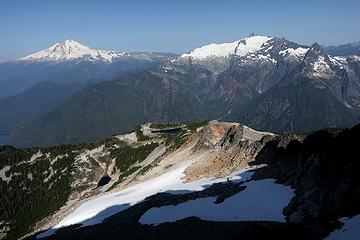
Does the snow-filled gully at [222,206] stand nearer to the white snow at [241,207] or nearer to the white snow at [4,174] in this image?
the white snow at [241,207]

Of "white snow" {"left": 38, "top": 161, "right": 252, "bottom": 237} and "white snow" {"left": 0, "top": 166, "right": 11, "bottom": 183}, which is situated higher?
"white snow" {"left": 38, "top": 161, "right": 252, "bottom": 237}

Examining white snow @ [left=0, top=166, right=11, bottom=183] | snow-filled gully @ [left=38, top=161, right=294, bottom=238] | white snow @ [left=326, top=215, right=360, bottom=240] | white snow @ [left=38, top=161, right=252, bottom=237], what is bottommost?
white snow @ [left=0, top=166, right=11, bottom=183]

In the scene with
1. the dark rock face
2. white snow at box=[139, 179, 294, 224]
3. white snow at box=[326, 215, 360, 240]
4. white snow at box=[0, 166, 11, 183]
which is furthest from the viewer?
white snow at box=[0, 166, 11, 183]

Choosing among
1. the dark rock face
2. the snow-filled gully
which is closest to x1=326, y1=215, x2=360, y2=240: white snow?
the dark rock face

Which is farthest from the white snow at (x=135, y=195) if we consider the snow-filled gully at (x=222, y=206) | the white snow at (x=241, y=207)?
the white snow at (x=241, y=207)

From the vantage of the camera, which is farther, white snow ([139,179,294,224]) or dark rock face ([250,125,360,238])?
white snow ([139,179,294,224])

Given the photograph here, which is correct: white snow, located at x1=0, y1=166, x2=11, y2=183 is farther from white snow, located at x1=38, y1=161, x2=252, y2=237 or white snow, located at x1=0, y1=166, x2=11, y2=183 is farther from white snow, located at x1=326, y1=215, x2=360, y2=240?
white snow, located at x1=326, y1=215, x2=360, y2=240

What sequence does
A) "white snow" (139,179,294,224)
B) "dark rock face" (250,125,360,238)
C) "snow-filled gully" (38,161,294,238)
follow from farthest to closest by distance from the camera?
"snow-filled gully" (38,161,294,238) < "white snow" (139,179,294,224) < "dark rock face" (250,125,360,238)

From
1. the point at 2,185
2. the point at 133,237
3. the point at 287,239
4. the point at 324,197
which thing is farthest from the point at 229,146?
the point at 2,185

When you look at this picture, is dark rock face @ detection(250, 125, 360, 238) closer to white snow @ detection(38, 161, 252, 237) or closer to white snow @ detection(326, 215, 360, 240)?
white snow @ detection(326, 215, 360, 240)
